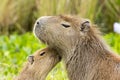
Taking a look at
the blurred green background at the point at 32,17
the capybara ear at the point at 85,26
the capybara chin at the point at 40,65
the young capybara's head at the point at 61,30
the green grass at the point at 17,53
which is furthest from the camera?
the blurred green background at the point at 32,17

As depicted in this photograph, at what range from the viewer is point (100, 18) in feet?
37.3

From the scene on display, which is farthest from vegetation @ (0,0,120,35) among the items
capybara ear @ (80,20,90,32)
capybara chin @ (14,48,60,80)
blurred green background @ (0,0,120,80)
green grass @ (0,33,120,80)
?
capybara ear @ (80,20,90,32)

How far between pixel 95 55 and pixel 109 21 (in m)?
6.38

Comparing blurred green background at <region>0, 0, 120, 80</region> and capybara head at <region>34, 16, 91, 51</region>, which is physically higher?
capybara head at <region>34, 16, 91, 51</region>

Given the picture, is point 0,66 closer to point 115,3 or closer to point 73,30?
point 73,30

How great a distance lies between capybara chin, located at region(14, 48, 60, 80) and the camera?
508 centimetres

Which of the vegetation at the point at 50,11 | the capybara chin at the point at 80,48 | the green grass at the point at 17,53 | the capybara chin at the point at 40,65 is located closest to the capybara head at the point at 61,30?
the capybara chin at the point at 80,48

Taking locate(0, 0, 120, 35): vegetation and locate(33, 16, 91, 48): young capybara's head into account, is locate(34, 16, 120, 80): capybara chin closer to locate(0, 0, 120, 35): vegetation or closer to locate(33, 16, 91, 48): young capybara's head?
locate(33, 16, 91, 48): young capybara's head

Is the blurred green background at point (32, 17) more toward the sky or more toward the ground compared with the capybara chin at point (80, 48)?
more toward the ground

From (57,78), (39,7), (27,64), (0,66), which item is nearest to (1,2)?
(39,7)

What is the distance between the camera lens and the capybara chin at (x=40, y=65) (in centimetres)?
508

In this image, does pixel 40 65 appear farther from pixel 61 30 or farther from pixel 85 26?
pixel 85 26

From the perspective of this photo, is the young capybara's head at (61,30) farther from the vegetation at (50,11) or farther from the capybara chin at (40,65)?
the vegetation at (50,11)

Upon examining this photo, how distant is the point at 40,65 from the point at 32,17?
6.52 meters
